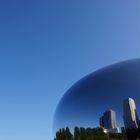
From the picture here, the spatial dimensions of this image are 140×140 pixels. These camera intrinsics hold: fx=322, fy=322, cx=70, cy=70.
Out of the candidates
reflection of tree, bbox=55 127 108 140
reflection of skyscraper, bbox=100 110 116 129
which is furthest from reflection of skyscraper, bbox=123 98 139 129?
reflection of tree, bbox=55 127 108 140

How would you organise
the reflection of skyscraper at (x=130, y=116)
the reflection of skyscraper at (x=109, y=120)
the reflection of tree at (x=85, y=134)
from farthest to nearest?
the reflection of tree at (x=85, y=134) < the reflection of skyscraper at (x=109, y=120) < the reflection of skyscraper at (x=130, y=116)

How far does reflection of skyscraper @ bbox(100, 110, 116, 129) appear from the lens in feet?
76.7

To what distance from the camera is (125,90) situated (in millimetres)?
25656

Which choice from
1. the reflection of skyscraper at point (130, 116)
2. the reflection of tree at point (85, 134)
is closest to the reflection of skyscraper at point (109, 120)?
the reflection of tree at point (85, 134)

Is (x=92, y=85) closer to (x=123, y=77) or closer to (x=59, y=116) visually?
(x=123, y=77)

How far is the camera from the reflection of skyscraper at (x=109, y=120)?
23375 millimetres

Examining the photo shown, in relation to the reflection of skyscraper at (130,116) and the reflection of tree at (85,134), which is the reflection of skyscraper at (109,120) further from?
the reflection of skyscraper at (130,116)

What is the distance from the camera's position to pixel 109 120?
2366 cm

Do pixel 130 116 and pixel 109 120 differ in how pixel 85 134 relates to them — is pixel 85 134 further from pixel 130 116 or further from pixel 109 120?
pixel 130 116

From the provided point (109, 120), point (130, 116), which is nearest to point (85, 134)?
point (109, 120)

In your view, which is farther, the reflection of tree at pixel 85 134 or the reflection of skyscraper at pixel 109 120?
the reflection of tree at pixel 85 134

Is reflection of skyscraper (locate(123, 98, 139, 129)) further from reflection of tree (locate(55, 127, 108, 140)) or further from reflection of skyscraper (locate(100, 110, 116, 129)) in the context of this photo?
reflection of tree (locate(55, 127, 108, 140))

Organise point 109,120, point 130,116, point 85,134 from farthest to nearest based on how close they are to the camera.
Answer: point 85,134 < point 109,120 < point 130,116

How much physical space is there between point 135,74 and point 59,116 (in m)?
12.1
